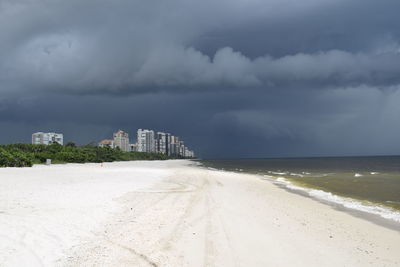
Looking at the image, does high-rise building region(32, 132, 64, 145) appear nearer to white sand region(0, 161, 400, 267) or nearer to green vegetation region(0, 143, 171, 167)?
green vegetation region(0, 143, 171, 167)

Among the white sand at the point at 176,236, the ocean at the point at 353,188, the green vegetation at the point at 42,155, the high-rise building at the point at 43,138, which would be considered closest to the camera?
the white sand at the point at 176,236

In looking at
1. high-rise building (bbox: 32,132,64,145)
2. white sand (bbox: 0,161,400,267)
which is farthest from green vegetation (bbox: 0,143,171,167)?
high-rise building (bbox: 32,132,64,145)

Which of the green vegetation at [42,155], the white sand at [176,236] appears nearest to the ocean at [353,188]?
the white sand at [176,236]

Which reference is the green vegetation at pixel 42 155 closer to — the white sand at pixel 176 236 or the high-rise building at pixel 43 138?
the white sand at pixel 176 236

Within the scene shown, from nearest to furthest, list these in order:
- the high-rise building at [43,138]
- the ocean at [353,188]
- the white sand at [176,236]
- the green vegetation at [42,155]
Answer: the white sand at [176,236] < the ocean at [353,188] < the green vegetation at [42,155] < the high-rise building at [43,138]

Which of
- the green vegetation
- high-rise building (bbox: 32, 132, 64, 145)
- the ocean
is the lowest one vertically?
the ocean

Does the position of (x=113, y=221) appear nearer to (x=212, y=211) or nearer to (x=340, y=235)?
(x=212, y=211)

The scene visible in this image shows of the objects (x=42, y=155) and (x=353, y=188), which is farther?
(x=42, y=155)

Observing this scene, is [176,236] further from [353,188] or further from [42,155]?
[42,155]

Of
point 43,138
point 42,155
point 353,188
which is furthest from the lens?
point 43,138

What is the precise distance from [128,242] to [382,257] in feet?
22.2

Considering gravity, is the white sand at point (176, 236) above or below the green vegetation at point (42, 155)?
below

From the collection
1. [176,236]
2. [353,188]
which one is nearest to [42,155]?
[353,188]

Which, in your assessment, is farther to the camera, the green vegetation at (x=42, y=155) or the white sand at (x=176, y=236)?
the green vegetation at (x=42, y=155)
